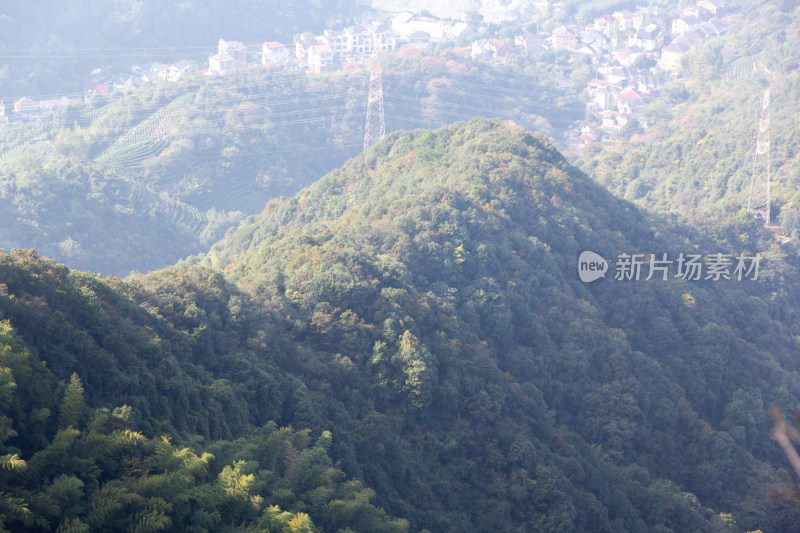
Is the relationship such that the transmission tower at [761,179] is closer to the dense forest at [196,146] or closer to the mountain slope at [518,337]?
the mountain slope at [518,337]

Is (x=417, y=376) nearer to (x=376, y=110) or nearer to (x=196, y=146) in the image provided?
(x=196, y=146)

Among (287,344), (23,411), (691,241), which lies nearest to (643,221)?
(691,241)

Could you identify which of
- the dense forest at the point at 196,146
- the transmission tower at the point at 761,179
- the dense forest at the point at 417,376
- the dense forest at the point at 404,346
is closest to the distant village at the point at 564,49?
the dense forest at the point at 196,146

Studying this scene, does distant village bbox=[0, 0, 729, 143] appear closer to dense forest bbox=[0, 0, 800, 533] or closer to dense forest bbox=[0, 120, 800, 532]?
dense forest bbox=[0, 0, 800, 533]

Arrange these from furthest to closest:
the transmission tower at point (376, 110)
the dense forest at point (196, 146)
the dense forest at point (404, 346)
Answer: the transmission tower at point (376, 110)
the dense forest at point (196, 146)
the dense forest at point (404, 346)

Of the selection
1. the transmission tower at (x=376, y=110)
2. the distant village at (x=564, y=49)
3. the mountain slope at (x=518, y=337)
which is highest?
the distant village at (x=564, y=49)

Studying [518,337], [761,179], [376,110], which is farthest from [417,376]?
[376,110]

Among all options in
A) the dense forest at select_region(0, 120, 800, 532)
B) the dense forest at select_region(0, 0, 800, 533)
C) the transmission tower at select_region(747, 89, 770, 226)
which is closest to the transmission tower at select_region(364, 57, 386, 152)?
the dense forest at select_region(0, 0, 800, 533)
